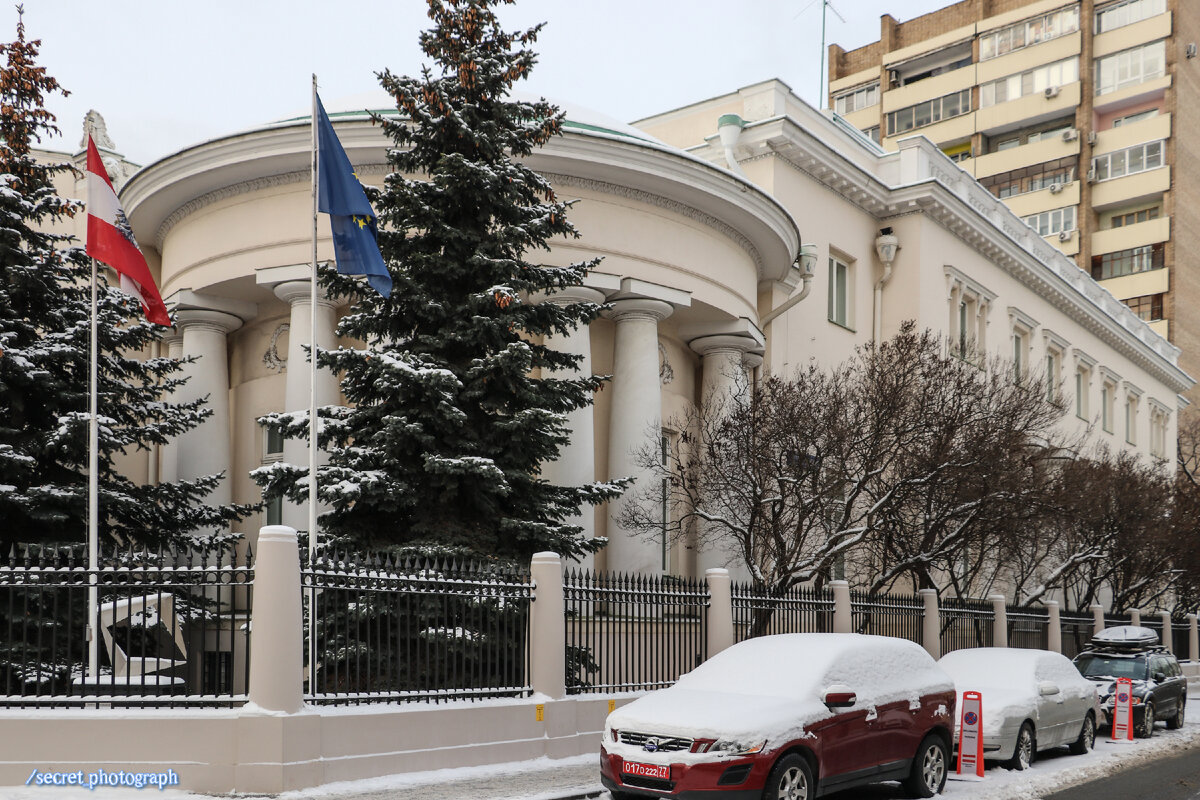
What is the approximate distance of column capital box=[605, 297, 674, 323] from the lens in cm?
2286

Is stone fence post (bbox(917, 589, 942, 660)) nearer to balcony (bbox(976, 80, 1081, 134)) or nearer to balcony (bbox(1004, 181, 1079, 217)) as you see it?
balcony (bbox(1004, 181, 1079, 217))

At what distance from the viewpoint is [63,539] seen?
55.1 feet

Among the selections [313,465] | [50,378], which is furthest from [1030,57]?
[313,465]

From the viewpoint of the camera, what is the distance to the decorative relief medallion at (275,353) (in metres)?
23.4

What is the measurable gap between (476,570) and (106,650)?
156 inches

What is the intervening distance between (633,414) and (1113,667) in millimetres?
9262

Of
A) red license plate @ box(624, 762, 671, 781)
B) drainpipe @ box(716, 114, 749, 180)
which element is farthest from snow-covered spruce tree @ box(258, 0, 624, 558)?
drainpipe @ box(716, 114, 749, 180)

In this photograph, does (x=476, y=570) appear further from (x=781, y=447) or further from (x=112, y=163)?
(x=112, y=163)

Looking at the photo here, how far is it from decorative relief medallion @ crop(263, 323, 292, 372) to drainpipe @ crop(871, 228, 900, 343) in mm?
16525

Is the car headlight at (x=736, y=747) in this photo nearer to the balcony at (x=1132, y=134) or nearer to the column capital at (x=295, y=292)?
the column capital at (x=295, y=292)

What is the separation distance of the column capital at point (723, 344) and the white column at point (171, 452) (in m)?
10.3

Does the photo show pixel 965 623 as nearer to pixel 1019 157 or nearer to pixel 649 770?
pixel 649 770

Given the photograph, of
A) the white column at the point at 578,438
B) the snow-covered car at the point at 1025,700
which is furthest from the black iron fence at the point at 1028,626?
the white column at the point at 578,438

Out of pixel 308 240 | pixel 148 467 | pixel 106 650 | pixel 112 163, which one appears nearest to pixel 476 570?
pixel 106 650
